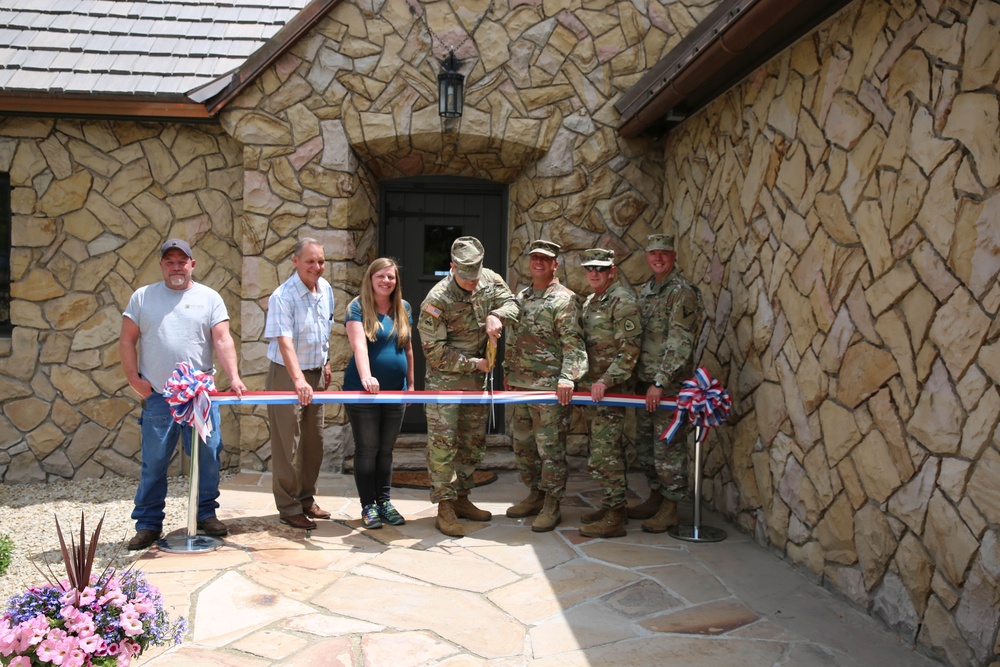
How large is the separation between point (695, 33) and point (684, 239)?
1735mm

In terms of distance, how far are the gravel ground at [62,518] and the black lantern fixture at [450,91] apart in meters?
3.84

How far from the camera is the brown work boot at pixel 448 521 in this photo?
17.1 feet

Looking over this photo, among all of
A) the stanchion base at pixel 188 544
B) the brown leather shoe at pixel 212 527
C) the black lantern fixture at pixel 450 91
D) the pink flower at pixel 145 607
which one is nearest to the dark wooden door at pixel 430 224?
the black lantern fixture at pixel 450 91

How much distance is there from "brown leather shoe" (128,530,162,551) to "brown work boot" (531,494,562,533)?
2339 millimetres

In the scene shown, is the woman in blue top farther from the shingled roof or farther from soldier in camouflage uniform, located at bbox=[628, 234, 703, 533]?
the shingled roof

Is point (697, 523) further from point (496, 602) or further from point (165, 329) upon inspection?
point (165, 329)

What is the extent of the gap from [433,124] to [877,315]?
4403mm

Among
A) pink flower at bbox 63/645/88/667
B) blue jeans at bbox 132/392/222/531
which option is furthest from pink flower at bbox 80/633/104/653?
blue jeans at bbox 132/392/222/531

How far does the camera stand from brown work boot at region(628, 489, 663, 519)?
5.74 metres

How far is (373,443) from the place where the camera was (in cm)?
526

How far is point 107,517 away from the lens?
19.4 feet

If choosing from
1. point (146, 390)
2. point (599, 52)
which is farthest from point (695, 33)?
point (146, 390)

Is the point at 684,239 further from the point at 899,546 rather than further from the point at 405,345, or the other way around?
the point at 899,546

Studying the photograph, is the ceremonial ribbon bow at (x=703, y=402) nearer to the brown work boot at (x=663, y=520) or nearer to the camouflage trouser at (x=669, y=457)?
the camouflage trouser at (x=669, y=457)
